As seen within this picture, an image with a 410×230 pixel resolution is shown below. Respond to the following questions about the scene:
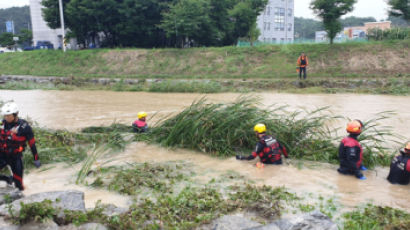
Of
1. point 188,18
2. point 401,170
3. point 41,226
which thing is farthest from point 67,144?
point 188,18

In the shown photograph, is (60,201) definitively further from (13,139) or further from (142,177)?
(142,177)

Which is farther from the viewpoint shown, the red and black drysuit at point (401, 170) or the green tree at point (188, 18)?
the green tree at point (188, 18)

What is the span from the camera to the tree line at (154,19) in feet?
106

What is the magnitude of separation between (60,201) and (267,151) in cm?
398

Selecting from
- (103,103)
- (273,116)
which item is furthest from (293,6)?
(273,116)

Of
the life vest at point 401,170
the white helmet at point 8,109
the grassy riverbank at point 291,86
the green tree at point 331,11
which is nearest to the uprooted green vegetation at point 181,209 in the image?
the white helmet at point 8,109

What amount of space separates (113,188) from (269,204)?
255cm

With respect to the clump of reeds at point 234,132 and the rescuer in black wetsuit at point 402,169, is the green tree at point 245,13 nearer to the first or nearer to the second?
the clump of reeds at point 234,132

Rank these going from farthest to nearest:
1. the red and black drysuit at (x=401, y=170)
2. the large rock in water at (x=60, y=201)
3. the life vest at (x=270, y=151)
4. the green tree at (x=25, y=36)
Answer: the green tree at (x=25, y=36) → the life vest at (x=270, y=151) → the red and black drysuit at (x=401, y=170) → the large rock in water at (x=60, y=201)

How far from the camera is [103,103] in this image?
17.1 m

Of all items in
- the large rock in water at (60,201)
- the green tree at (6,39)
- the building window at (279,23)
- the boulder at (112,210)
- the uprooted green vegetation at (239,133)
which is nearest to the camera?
the large rock in water at (60,201)

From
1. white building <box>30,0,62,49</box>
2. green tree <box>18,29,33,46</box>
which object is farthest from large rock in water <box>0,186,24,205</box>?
green tree <box>18,29,33,46</box>

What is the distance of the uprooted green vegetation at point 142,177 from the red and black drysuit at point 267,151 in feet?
4.66

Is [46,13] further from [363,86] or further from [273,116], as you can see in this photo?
[273,116]
